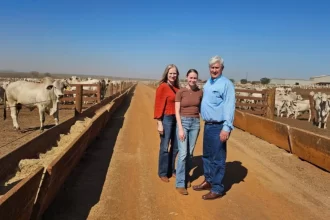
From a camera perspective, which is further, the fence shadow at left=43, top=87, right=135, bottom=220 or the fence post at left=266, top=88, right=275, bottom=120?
the fence post at left=266, top=88, right=275, bottom=120

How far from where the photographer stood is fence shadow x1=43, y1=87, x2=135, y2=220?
4.88m

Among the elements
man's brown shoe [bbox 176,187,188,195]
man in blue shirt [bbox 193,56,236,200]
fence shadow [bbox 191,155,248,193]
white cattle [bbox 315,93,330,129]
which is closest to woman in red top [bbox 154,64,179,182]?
man's brown shoe [bbox 176,187,188,195]

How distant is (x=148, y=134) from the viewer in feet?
39.8

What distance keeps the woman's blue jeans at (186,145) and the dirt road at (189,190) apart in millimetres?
338

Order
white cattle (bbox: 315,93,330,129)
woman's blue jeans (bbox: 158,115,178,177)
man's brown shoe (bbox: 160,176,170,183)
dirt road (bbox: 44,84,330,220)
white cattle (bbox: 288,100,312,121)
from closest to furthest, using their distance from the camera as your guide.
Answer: dirt road (bbox: 44,84,330,220) → woman's blue jeans (bbox: 158,115,178,177) → man's brown shoe (bbox: 160,176,170,183) → white cattle (bbox: 315,93,330,129) → white cattle (bbox: 288,100,312,121)

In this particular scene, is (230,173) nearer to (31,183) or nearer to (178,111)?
(178,111)

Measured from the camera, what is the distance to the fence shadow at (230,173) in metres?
6.64

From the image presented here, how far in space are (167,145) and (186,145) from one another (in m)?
0.59

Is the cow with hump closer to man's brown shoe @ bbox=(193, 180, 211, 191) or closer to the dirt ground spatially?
the dirt ground

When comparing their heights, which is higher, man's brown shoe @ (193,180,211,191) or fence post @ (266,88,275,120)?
fence post @ (266,88,275,120)

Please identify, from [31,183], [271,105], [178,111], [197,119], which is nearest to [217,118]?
[197,119]

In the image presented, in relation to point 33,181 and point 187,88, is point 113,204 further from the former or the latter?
point 187,88

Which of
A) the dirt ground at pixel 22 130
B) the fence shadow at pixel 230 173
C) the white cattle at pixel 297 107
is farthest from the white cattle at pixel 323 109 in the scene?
the dirt ground at pixel 22 130

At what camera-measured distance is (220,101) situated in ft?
17.7
